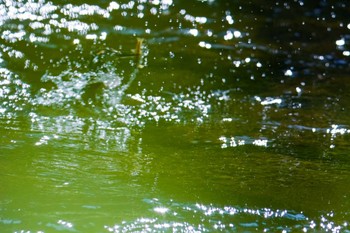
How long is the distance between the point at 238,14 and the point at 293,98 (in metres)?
2.18

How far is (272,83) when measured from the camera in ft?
14.0

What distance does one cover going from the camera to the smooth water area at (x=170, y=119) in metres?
2.39

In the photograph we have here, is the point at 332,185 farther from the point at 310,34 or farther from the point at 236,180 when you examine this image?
the point at 310,34

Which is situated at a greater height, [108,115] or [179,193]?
[108,115]

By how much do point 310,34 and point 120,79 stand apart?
2333mm

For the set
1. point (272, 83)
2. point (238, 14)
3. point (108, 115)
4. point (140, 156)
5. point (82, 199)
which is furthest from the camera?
point (238, 14)

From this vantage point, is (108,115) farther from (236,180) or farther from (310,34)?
(310,34)

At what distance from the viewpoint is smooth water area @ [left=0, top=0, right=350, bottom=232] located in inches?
94.1

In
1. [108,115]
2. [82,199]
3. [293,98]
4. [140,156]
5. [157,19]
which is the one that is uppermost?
[157,19]

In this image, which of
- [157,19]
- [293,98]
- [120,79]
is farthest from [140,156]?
[157,19]

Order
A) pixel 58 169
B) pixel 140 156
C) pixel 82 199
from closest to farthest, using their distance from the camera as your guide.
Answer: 1. pixel 82 199
2. pixel 58 169
3. pixel 140 156

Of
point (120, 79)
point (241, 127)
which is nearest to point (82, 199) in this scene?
point (241, 127)

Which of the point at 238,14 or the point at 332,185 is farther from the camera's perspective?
the point at 238,14

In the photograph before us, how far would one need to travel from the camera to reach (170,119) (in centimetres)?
347
